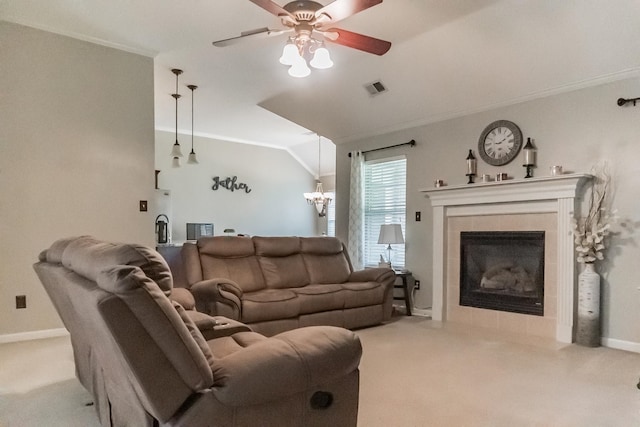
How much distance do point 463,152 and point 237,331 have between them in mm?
3721

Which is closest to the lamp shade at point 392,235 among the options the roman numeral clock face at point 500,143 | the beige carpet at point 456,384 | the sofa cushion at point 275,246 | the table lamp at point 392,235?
the table lamp at point 392,235

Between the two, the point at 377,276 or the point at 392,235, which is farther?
the point at 392,235

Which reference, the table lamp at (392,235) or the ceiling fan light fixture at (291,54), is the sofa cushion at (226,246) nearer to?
the table lamp at (392,235)

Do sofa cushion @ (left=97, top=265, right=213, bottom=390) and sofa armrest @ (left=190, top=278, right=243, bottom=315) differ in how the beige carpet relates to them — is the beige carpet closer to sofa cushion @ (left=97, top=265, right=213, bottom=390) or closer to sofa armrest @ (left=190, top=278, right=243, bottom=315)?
sofa armrest @ (left=190, top=278, right=243, bottom=315)

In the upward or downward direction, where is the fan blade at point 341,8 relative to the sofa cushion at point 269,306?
upward

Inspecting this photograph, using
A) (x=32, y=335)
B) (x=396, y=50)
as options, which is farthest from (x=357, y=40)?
(x=32, y=335)

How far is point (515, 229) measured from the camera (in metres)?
4.54

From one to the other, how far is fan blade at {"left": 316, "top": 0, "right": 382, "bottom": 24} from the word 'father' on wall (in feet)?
18.4

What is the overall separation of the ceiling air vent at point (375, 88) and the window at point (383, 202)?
1.02 m

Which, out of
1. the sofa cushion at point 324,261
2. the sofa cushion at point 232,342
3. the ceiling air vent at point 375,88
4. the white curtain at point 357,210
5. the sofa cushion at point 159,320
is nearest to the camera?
the sofa cushion at point 159,320

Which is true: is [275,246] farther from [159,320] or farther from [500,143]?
[159,320]

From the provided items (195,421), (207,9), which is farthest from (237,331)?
(207,9)

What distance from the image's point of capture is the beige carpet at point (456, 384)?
2322 mm

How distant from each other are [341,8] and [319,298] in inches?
106
